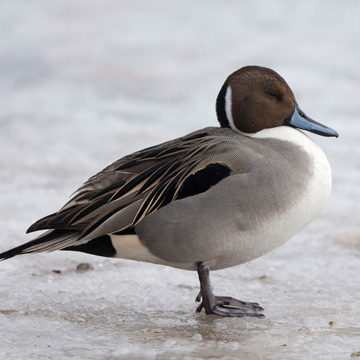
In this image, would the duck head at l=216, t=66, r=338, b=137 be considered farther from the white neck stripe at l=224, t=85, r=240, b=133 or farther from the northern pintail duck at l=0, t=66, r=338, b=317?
the northern pintail duck at l=0, t=66, r=338, b=317

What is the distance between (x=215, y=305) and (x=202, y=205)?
0.52m

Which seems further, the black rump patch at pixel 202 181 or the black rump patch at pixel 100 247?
the black rump patch at pixel 100 247

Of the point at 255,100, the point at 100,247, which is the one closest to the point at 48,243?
the point at 100,247

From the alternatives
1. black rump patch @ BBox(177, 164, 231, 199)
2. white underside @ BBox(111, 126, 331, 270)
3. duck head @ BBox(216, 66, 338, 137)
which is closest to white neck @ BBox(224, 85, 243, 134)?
duck head @ BBox(216, 66, 338, 137)

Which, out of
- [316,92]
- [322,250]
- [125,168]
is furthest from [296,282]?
[316,92]

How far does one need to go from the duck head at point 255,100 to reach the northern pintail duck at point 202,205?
0.10m

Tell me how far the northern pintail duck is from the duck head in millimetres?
103

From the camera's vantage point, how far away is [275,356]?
3102 millimetres

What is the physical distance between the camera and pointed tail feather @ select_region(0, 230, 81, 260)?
12.0 feet

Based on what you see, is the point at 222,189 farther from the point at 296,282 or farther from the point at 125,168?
the point at 296,282

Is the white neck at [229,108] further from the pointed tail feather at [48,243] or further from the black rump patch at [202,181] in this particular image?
the pointed tail feather at [48,243]

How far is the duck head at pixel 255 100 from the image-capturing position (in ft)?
13.0

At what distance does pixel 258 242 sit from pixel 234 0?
9144 mm

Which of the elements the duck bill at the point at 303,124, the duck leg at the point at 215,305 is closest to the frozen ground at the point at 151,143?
the duck leg at the point at 215,305
